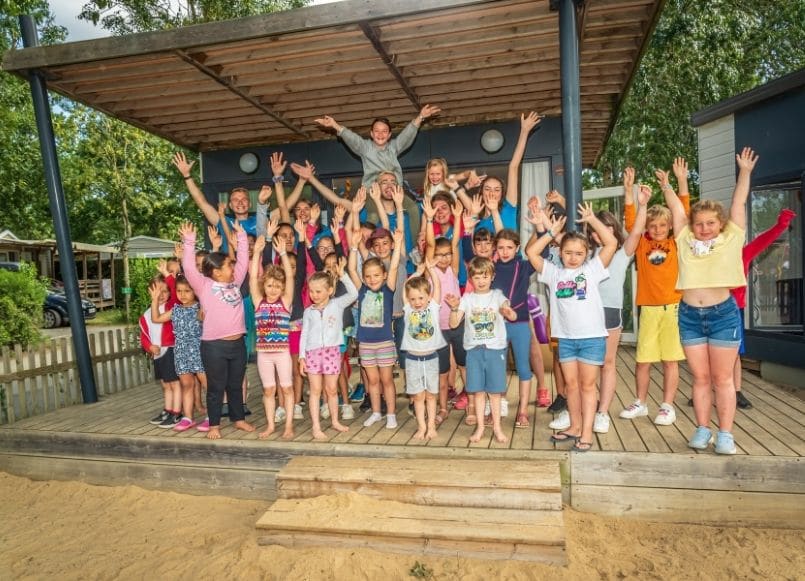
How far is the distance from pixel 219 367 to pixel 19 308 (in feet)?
34.3

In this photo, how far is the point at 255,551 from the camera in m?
3.49

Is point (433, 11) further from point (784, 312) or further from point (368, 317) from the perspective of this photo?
point (784, 312)

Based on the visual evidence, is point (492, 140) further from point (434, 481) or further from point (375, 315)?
point (434, 481)

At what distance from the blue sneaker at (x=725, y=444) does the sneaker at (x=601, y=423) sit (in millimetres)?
736

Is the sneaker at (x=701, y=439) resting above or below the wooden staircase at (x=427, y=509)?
above

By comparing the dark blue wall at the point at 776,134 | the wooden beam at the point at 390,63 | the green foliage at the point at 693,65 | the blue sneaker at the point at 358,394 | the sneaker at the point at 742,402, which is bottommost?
the sneaker at the point at 742,402

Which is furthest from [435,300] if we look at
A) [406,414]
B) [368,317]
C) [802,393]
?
[802,393]

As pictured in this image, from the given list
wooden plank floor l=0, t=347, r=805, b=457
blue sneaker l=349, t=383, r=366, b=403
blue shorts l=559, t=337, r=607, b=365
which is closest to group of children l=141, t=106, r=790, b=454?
blue shorts l=559, t=337, r=607, b=365

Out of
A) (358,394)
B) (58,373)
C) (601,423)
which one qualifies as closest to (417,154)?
(358,394)

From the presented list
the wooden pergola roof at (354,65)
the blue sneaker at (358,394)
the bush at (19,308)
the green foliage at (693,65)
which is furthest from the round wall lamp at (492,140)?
the bush at (19,308)

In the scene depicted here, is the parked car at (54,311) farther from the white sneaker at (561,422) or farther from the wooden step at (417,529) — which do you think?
the white sneaker at (561,422)

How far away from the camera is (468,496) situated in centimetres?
350

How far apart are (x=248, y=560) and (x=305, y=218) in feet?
10.9

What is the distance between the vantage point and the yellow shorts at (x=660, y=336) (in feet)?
14.0
